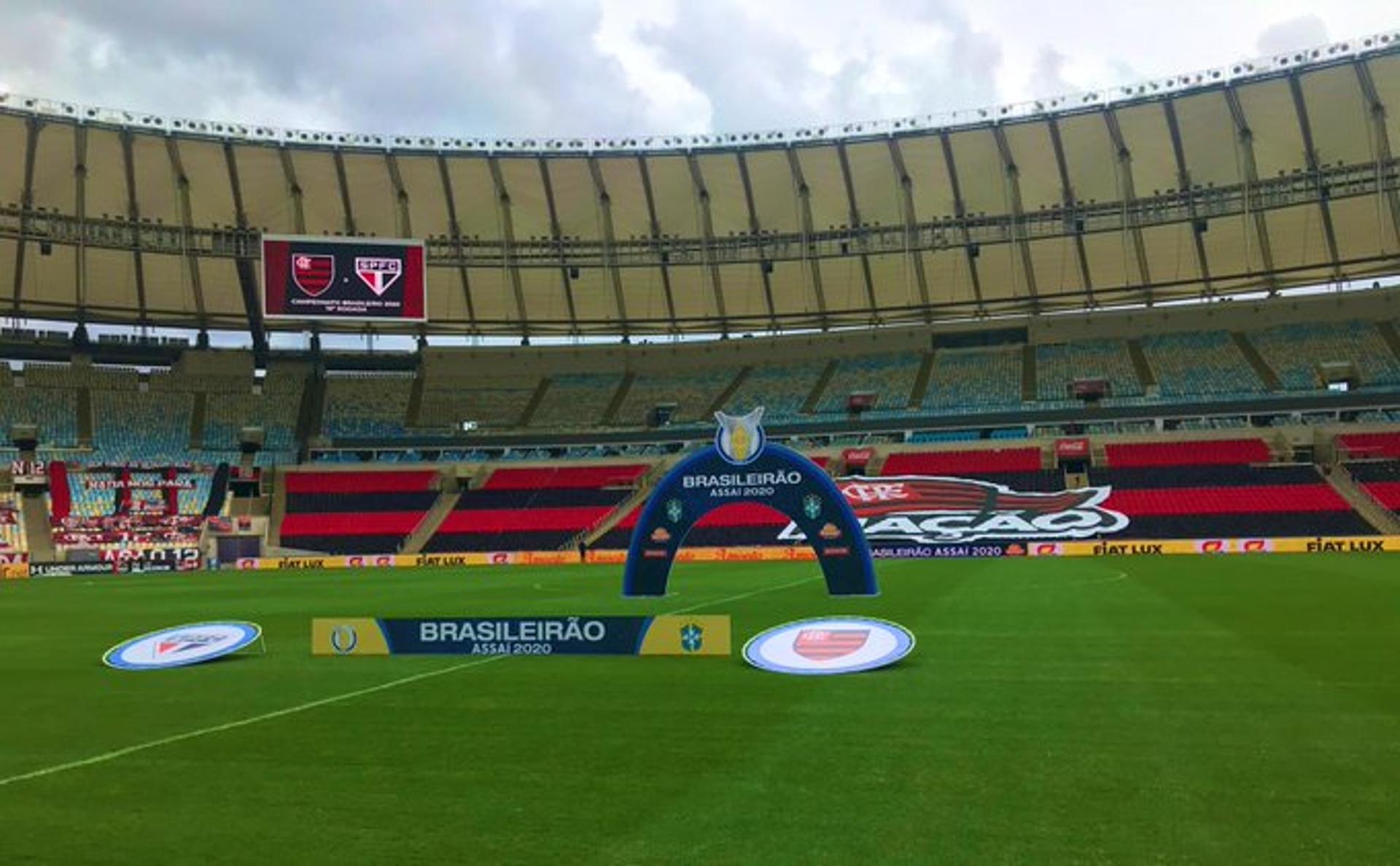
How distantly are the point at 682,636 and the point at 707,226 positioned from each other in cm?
4814

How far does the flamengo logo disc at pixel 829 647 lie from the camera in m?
13.6

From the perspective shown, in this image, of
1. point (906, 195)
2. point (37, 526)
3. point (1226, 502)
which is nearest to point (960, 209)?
point (906, 195)

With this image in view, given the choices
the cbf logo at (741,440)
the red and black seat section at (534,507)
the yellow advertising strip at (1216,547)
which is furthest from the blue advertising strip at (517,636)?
the red and black seat section at (534,507)

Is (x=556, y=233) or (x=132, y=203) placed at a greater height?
(x=132, y=203)

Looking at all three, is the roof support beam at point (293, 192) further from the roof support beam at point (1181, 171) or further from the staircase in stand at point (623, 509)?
the roof support beam at point (1181, 171)

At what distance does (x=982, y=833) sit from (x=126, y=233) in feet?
198

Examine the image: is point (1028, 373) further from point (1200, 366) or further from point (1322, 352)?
point (1322, 352)

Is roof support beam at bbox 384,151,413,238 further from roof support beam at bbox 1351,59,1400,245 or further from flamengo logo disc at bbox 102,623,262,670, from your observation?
roof support beam at bbox 1351,59,1400,245

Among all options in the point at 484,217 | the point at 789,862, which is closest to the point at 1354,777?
the point at 789,862

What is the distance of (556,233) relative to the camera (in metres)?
61.5

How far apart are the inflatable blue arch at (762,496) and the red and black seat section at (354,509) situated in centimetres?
3660

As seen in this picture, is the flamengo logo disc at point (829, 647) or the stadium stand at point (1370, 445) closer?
the flamengo logo disc at point (829, 647)

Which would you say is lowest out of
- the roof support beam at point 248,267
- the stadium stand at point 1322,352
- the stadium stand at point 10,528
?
the stadium stand at point 10,528

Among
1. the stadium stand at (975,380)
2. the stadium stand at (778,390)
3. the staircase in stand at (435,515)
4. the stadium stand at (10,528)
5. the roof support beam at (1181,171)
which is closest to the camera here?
the stadium stand at (10,528)
